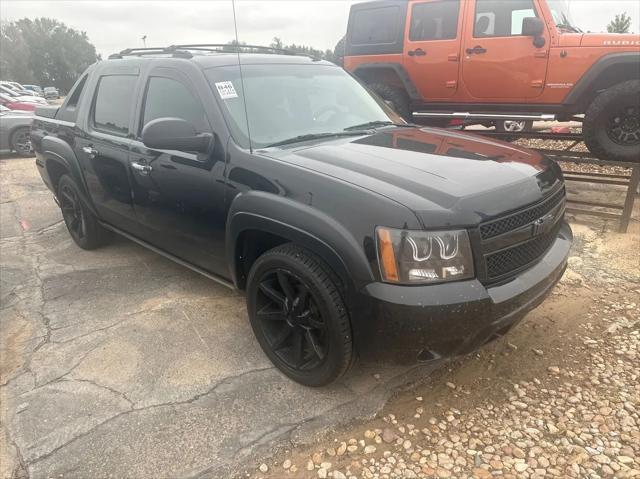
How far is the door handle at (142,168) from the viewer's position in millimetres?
3373

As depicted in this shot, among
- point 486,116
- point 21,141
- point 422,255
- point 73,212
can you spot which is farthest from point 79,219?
point 21,141

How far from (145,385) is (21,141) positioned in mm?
11217

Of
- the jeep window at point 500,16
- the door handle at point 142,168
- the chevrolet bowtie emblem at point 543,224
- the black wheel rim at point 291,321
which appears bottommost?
the black wheel rim at point 291,321

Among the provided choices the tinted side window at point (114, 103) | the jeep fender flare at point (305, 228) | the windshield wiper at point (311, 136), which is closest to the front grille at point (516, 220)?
the jeep fender flare at point (305, 228)

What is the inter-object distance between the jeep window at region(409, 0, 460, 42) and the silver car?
9548mm

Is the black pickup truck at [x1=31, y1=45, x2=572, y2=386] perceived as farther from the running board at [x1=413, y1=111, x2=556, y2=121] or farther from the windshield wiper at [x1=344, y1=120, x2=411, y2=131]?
the running board at [x1=413, y1=111, x2=556, y2=121]

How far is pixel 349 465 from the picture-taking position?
2.20 m

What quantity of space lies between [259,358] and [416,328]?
49.4 inches

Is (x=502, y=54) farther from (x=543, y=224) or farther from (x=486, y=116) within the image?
(x=543, y=224)

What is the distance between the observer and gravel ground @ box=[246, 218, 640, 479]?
217 centimetres

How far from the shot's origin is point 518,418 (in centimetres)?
244

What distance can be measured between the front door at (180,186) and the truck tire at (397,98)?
146 inches

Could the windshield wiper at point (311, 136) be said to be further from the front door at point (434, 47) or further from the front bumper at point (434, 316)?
the front door at point (434, 47)

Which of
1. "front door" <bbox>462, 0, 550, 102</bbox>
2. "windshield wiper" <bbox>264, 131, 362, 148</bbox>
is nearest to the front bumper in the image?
"windshield wiper" <bbox>264, 131, 362, 148</bbox>
